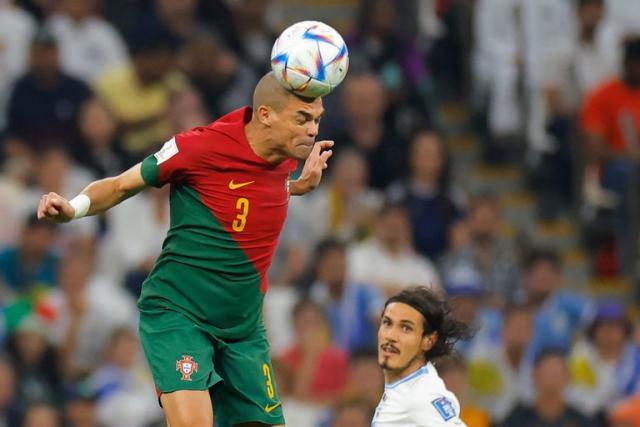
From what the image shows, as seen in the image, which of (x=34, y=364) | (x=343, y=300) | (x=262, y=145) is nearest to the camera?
(x=262, y=145)

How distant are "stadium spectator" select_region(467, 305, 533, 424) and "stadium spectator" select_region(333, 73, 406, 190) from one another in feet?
5.00

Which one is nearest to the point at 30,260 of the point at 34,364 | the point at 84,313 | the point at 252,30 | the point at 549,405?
the point at 84,313

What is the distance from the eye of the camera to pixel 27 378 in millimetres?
11578

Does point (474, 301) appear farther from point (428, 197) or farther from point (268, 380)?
point (268, 380)

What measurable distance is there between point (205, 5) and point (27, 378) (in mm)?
4206

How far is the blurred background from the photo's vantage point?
1201cm

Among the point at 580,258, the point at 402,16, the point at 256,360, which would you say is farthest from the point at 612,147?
the point at 256,360

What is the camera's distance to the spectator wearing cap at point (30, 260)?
12125 millimetres

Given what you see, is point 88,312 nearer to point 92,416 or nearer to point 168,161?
point 92,416

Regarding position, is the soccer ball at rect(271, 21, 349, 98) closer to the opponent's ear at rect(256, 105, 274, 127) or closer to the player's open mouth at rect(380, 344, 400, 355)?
the opponent's ear at rect(256, 105, 274, 127)

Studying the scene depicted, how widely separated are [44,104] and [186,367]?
602 centimetres

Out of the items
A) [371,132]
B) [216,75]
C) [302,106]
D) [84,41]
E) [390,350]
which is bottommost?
[390,350]

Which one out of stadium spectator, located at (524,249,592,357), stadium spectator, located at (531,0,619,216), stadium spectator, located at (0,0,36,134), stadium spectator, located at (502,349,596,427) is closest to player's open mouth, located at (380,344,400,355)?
stadium spectator, located at (502,349,596,427)

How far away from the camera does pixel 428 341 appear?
7797 mm
